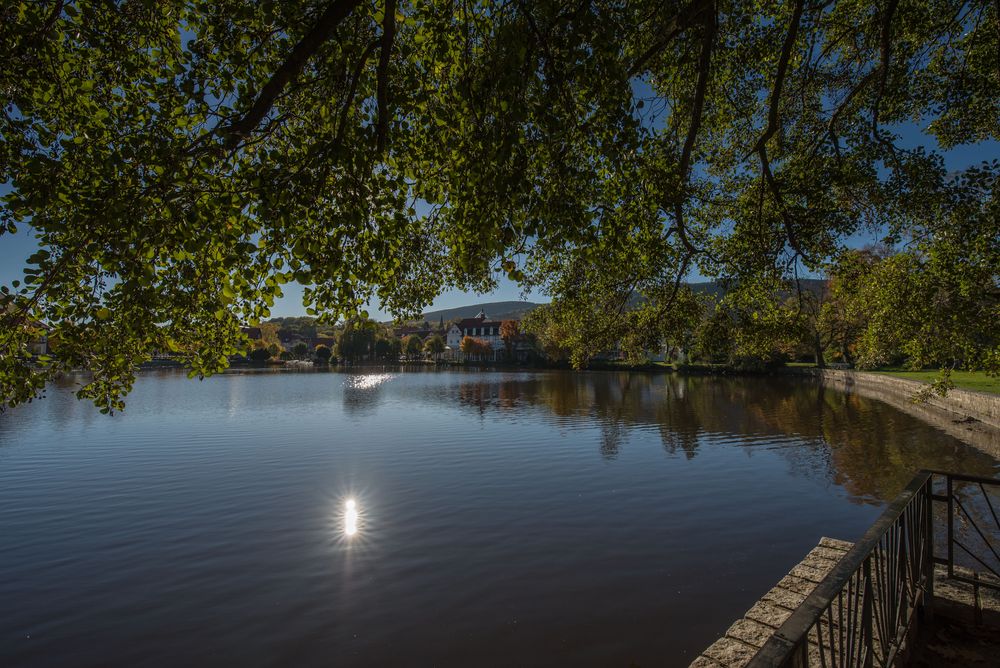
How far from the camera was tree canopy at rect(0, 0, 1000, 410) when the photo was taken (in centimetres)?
475

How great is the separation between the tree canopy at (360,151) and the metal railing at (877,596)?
3.58m

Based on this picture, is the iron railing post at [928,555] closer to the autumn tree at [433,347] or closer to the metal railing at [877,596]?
the metal railing at [877,596]

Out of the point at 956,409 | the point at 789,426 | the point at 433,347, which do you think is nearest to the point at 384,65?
the point at 789,426

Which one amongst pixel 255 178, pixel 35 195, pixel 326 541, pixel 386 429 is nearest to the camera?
pixel 35 195

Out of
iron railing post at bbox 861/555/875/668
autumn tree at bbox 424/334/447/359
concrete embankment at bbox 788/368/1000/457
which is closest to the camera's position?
iron railing post at bbox 861/555/875/668

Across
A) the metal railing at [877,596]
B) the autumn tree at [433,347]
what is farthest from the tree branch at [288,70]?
the autumn tree at [433,347]

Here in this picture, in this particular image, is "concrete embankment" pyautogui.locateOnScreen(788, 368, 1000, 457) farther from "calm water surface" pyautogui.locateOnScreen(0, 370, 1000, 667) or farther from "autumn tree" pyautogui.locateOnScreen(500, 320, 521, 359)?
"autumn tree" pyautogui.locateOnScreen(500, 320, 521, 359)

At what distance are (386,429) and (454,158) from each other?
22928mm

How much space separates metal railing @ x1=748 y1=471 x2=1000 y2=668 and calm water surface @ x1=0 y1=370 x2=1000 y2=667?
10.5 ft

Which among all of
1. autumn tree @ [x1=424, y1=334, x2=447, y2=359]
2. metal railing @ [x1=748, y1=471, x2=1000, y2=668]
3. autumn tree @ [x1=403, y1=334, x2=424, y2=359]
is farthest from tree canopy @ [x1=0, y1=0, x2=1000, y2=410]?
autumn tree @ [x1=424, y1=334, x2=447, y2=359]

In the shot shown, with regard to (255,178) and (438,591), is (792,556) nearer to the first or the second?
(438,591)

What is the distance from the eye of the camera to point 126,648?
25.7 ft

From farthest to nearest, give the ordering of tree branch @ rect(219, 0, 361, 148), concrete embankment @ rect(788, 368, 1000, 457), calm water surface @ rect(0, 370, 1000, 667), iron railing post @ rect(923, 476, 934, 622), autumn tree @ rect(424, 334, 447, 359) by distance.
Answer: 1. autumn tree @ rect(424, 334, 447, 359)
2. concrete embankment @ rect(788, 368, 1000, 457)
3. calm water surface @ rect(0, 370, 1000, 667)
4. iron railing post @ rect(923, 476, 934, 622)
5. tree branch @ rect(219, 0, 361, 148)

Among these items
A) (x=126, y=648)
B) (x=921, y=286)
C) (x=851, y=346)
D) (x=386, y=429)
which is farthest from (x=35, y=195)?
(x=851, y=346)
